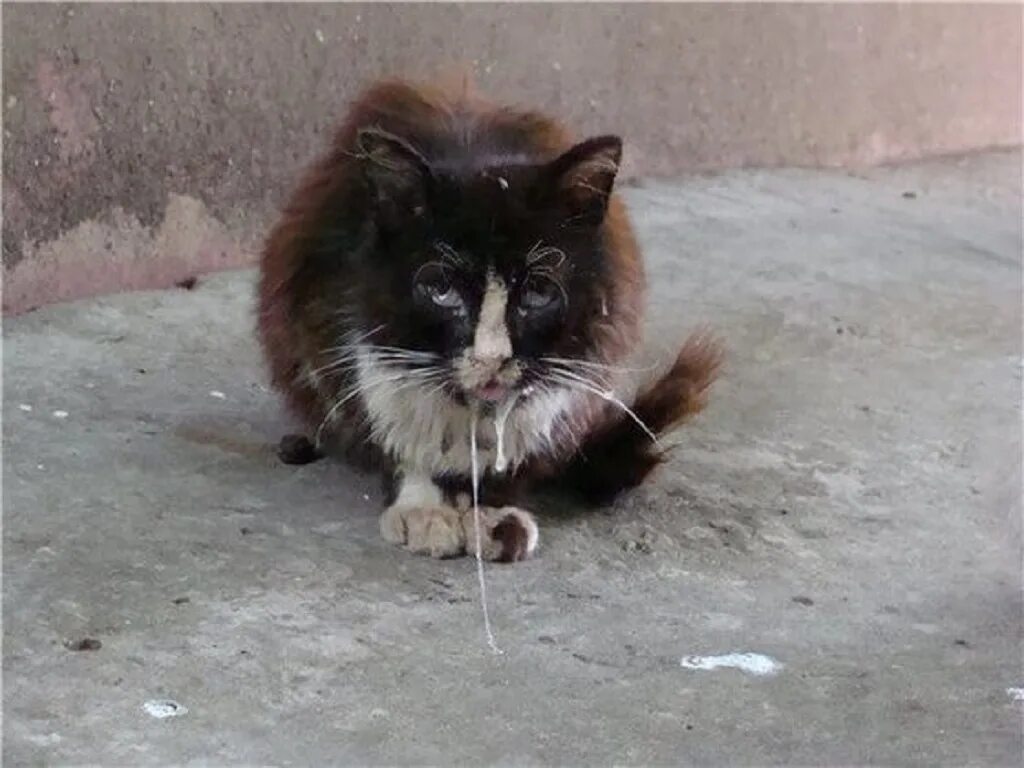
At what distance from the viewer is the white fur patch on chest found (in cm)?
283

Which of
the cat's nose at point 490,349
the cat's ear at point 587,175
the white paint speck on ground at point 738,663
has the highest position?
the cat's ear at point 587,175

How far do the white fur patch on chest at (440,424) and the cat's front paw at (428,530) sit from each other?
0.28 ft

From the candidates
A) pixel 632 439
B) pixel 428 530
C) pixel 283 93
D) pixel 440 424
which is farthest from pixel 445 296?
Answer: pixel 283 93

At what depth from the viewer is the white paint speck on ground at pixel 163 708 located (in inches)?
90.5

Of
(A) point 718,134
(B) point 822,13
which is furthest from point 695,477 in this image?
(B) point 822,13

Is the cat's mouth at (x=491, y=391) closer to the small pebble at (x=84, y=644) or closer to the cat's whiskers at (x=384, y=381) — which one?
the cat's whiskers at (x=384, y=381)

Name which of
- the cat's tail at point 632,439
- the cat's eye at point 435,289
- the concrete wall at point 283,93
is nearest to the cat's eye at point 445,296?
the cat's eye at point 435,289

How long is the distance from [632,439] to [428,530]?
1.66ft

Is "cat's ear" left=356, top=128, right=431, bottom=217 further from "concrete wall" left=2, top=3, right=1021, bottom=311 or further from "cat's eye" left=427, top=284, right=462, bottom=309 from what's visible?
"concrete wall" left=2, top=3, right=1021, bottom=311

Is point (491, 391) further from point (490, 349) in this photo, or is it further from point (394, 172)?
point (394, 172)

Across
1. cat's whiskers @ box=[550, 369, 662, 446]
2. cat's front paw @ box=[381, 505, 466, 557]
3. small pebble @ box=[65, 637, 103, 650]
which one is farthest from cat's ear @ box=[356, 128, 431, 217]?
small pebble @ box=[65, 637, 103, 650]

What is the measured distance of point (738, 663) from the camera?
2602mm

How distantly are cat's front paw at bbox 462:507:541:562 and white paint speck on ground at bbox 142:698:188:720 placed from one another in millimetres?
754

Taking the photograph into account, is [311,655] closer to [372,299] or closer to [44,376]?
[372,299]
